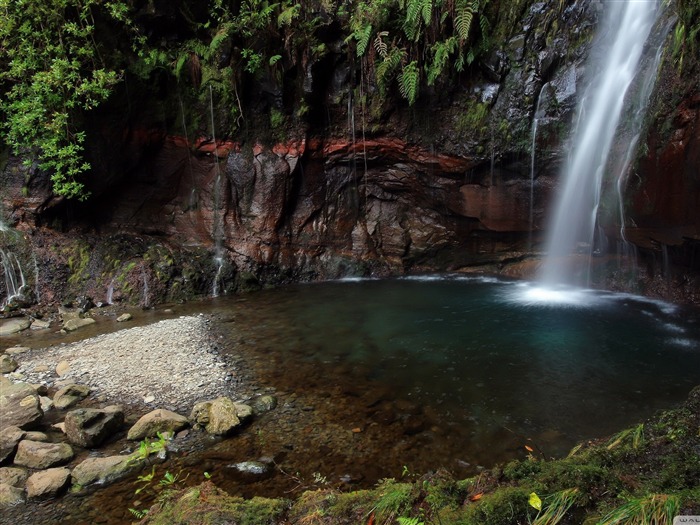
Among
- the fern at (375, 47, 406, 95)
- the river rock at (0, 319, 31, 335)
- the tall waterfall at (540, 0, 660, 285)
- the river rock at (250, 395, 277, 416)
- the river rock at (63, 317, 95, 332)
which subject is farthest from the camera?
the fern at (375, 47, 406, 95)

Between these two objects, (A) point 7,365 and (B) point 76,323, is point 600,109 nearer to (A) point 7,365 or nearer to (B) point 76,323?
(B) point 76,323

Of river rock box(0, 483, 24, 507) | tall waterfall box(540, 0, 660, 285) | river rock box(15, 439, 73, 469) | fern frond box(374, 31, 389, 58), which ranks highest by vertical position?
fern frond box(374, 31, 389, 58)

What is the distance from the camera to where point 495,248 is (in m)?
14.2

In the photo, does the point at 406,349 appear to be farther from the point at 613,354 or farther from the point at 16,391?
the point at 16,391

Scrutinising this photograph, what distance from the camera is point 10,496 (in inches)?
156

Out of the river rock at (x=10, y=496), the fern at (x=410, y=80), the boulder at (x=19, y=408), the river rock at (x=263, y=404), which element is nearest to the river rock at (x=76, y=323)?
the boulder at (x=19, y=408)

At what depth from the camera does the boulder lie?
514cm

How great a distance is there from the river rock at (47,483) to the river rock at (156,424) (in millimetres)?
799

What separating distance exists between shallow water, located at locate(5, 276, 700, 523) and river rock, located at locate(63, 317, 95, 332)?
197 cm

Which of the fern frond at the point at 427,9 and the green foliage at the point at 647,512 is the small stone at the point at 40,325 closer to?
the green foliage at the point at 647,512

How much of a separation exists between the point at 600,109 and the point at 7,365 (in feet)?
44.8

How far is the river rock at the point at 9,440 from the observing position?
4.57 meters

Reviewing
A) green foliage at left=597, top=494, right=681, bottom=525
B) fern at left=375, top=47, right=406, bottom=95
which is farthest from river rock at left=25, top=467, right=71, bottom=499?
fern at left=375, top=47, right=406, bottom=95

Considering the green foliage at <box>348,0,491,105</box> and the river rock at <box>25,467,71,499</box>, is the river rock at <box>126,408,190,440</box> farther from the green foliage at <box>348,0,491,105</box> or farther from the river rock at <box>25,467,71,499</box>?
the green foliage at <box>348,0,491,105</box>
